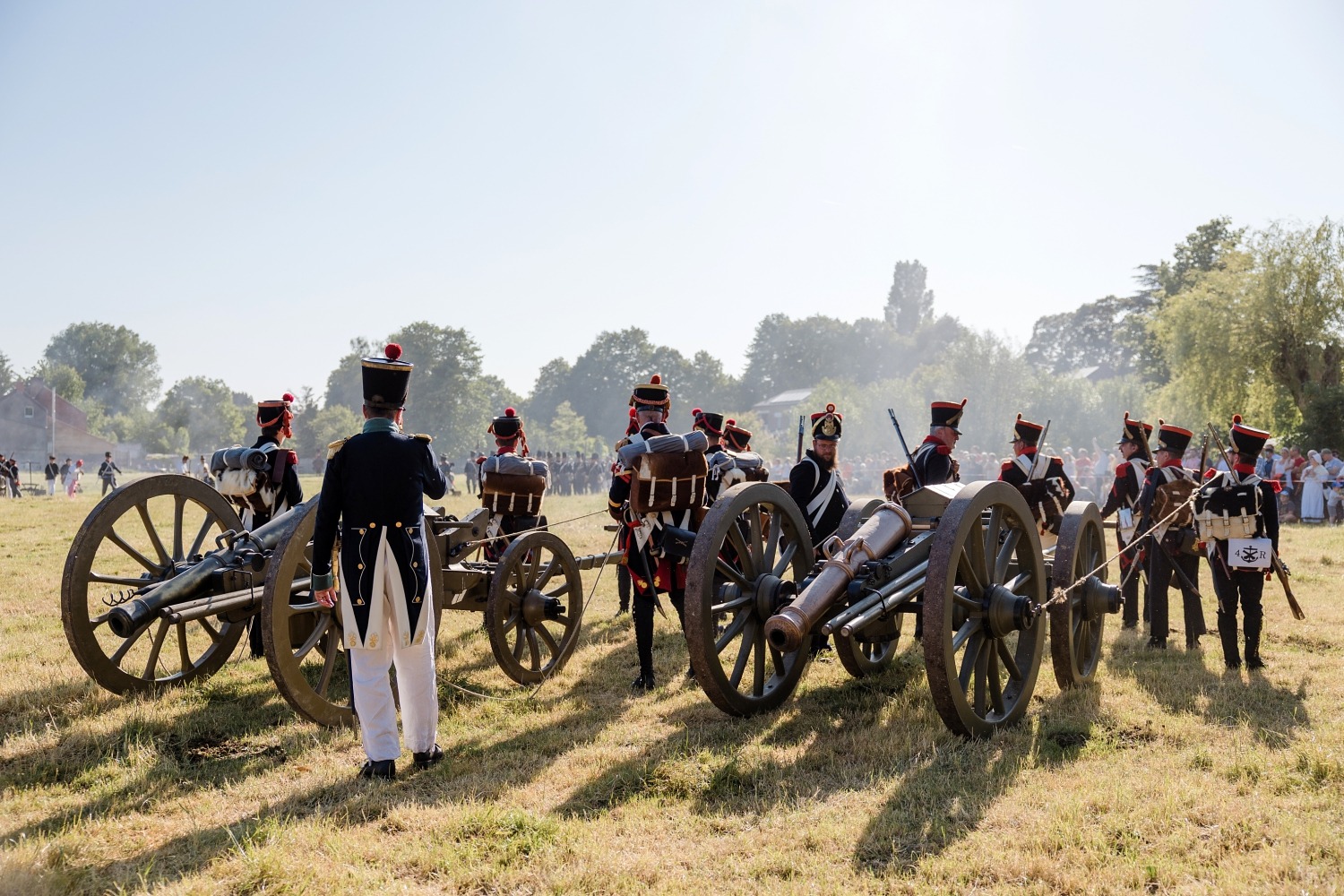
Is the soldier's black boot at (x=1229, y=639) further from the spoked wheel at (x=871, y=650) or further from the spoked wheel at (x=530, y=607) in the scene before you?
the spoked wheel at (x=530, y=607)

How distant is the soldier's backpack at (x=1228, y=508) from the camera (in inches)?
240

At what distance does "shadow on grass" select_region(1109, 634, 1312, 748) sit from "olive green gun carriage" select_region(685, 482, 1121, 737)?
498 millimetres

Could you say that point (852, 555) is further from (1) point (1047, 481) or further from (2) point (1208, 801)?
(1) point (1047, 481)

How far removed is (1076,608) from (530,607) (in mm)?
3147

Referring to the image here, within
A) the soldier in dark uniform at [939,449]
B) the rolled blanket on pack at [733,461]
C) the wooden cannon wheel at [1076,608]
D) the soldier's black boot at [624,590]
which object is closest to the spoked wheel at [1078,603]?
the wooden cannon wheel at [1076,608]

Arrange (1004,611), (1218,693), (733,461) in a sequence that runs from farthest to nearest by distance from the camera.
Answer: (733,461) → (1218,693) → (1004,611)

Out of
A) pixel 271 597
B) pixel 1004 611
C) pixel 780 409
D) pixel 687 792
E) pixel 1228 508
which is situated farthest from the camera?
pixel 780 409

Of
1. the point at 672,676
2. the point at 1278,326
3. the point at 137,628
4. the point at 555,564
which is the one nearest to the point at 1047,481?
the point at 672,676

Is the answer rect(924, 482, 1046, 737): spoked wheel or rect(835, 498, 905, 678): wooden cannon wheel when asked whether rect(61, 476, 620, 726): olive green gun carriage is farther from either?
rect(924, 482, 1046, 737): spoked wheel

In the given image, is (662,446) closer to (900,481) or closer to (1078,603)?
(900,481)

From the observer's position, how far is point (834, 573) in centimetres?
445

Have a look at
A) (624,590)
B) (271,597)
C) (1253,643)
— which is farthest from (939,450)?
(271,597)

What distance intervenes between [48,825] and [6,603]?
6.15 metres

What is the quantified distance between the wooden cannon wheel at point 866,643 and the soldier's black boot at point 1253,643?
6.99 feet
